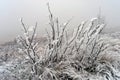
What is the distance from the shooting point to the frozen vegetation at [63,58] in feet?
12.2

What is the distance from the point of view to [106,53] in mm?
4191

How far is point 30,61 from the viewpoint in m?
3.77

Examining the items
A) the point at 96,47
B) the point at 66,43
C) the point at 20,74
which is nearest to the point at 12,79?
the point at 20,74

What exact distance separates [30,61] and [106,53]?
39.6 inches

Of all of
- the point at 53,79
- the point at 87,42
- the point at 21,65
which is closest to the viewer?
the point at 53,79

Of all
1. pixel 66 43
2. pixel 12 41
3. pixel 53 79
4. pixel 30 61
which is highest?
pixel 12 41

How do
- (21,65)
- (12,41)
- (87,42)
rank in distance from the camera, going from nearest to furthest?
(21,65) → (87,42) → (12,41)

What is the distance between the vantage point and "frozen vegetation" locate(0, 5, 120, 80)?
371 cm

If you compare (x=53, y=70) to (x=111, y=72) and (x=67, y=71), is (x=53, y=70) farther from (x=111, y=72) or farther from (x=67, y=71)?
(x=111, y=72)

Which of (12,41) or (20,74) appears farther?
(12,41)

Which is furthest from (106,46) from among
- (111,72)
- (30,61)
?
(30,61)

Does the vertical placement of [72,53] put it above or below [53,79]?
above

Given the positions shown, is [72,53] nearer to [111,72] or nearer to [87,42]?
[87,42]

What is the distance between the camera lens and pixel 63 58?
393 cm
